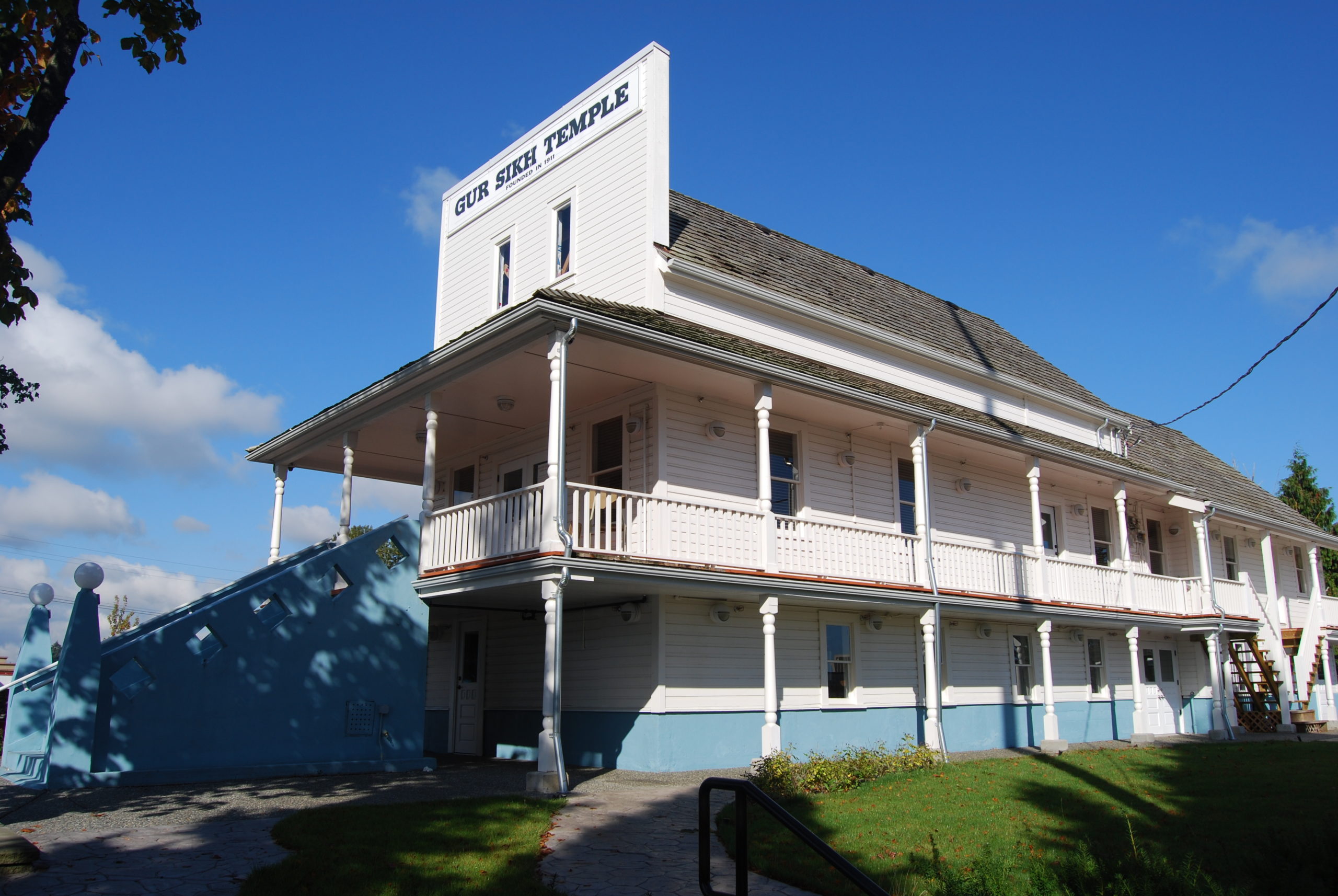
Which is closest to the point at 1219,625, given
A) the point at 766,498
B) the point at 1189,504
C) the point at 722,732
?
the point at 1189,504

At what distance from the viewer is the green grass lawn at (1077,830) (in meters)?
6.90

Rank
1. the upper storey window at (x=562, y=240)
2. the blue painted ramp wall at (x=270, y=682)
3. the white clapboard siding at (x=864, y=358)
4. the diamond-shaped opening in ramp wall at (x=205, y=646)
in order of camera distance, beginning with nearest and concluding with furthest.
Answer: the blue painted ramp wall at (x=270, y=682) < the diamond-shaped opening in ramp wall at (x=205, y=646) < the white clapboard siding at (x=864, y=358) < the upper storey window at (x=562, y=240)

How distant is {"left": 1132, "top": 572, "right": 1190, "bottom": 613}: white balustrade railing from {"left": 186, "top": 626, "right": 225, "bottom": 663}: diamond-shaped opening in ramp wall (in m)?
18.3

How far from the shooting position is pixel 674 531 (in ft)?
46.1

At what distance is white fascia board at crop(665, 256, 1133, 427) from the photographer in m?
17.2

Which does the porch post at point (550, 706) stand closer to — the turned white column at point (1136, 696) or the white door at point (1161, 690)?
the turned white column at point (1136, 696)

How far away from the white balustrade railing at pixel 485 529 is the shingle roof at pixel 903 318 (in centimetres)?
375

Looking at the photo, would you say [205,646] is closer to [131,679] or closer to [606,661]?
[131,679]

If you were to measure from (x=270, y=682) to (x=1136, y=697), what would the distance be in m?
16.4

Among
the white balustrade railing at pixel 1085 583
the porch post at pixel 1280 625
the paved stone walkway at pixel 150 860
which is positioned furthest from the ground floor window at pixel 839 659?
the porch post at pixel 1280 625

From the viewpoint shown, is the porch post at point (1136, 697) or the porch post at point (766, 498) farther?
the porch post at point (1136, 697)

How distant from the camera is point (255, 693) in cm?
1298

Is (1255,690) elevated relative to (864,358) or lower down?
lower down

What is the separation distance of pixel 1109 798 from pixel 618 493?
7.11 meters
